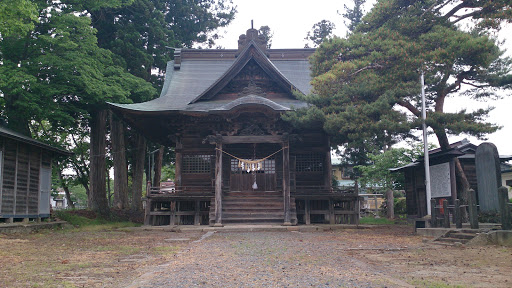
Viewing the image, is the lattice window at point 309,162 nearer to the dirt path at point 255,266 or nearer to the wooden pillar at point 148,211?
the wooden pillar at point 148,211

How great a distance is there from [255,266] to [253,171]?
12309mm

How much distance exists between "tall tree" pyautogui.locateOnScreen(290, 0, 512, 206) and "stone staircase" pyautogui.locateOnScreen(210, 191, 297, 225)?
4401 millimetres

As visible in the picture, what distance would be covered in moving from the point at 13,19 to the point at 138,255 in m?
10.7

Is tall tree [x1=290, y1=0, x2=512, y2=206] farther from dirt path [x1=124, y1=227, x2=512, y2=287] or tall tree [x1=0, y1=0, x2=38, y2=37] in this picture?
tall tree [x1=0, y1=0, x2=38, y2=37]

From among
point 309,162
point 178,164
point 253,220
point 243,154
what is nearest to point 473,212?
point 253,220

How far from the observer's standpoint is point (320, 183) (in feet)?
64.4

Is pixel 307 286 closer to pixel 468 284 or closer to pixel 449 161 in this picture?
pixel 468 284

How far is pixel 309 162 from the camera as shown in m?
19.8

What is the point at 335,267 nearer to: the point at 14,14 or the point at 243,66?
the point at 14,14

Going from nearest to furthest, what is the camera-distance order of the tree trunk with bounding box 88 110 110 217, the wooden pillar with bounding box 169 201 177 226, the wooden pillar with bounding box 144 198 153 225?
the wooden pillar with bounding box 144 198 153 225 < the wooden pillar with bounding box 169 201 177 226 < the tree trunk with bounding box 88 110 110 217

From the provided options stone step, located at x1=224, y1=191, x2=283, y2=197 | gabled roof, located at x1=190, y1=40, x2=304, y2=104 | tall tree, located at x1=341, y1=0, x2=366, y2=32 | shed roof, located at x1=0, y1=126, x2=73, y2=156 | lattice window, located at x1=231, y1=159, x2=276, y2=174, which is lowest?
stone step, located at x1=224, y1=191, x2=283, y2=197

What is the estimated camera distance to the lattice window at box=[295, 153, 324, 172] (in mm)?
19750

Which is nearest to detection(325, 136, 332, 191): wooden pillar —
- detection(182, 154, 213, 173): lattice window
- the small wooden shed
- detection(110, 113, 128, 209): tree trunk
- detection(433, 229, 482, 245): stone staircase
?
detection(182, 154, 213, 173): lattice window

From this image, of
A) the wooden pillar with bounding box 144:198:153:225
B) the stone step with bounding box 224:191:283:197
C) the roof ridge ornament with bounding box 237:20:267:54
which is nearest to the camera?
the wooden pillar with bounding box 144:198:153:225
